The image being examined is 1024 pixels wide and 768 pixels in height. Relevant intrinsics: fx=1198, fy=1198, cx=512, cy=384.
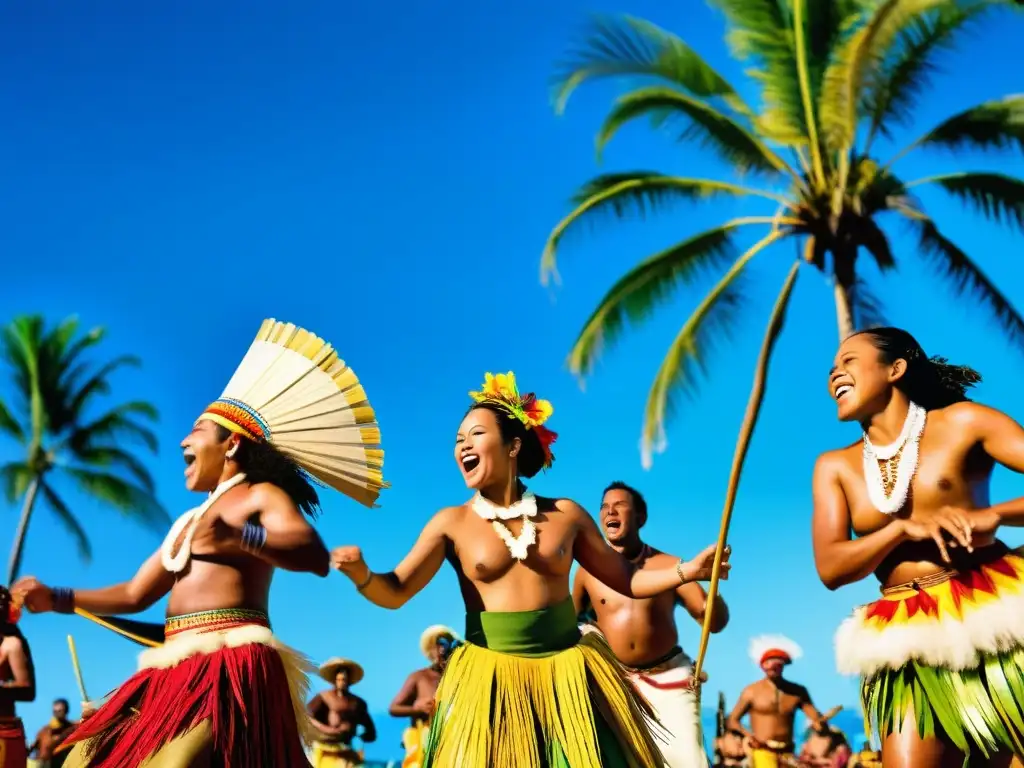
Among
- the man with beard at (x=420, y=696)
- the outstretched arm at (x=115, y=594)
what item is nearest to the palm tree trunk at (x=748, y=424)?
the outstretched arm at (x=115, y=594)

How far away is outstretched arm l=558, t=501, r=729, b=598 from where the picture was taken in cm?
445

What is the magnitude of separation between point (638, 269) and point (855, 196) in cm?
260

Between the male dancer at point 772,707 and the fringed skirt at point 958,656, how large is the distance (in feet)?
23.0

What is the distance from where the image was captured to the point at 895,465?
3.97m

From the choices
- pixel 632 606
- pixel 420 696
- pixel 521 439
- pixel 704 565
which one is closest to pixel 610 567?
pixel 704 565

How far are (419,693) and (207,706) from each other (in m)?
6.60

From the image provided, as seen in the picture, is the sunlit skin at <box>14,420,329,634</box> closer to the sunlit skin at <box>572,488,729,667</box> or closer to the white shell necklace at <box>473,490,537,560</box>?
the white shell necklace at <box>473,490,537,560</box>

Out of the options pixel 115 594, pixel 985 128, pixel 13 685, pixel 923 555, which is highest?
pixel 985 128

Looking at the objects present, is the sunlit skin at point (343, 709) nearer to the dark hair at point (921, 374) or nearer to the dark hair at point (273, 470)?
the dark hair at point (273, 470)

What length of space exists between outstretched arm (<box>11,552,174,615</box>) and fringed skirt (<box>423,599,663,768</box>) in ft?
3.74

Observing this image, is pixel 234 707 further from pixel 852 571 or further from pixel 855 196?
pixel 855 196

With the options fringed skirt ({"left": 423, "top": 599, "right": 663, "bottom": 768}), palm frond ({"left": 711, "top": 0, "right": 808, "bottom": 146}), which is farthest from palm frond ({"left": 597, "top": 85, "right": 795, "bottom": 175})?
fringed skirt ({"left": 423, "top": 599, "right": 663, "bottom": 768})

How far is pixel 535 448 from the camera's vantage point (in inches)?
185

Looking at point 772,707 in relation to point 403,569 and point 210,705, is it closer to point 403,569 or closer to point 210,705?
point 403,569
